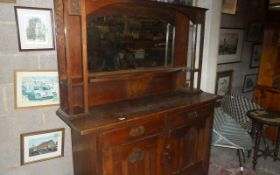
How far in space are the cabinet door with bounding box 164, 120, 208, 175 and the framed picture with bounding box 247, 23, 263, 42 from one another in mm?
1987

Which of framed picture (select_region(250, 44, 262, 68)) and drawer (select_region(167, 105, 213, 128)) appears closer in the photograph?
drawer (select_region(167, 105, 213, 128))

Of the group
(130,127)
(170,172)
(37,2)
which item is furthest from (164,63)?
(37,2)

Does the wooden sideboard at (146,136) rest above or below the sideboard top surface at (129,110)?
below

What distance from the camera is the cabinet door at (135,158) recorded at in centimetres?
148

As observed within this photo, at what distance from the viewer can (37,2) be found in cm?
151

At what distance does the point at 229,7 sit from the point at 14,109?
267cm

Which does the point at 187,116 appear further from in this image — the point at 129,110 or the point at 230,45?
the point at 230,45

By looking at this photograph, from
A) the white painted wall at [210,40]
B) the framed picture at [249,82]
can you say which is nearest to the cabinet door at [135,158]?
the white painted wall at [210,40]

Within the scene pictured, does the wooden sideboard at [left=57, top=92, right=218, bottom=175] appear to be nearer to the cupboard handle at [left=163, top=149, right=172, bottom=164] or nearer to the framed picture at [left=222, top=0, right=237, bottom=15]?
the cupboard handle at [left=163, top=149, right=172, bottom=164]

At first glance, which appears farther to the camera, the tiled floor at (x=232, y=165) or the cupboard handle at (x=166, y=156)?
the tiled floor at (x=232, y=165)

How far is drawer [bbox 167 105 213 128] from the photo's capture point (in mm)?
1745

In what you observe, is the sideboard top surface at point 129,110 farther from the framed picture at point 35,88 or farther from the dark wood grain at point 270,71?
the dark wood grain at point 270,71

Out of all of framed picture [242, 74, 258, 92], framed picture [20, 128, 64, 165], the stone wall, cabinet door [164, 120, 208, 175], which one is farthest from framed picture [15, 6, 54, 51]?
framed picture [242, 74, 258, 92]

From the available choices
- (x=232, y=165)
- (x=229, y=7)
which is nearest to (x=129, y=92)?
(x=232, y=165)
